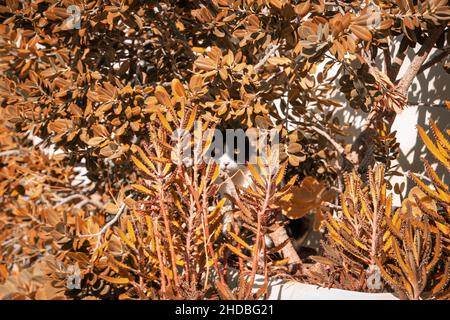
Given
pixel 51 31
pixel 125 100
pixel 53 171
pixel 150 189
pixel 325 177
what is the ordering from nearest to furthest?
pixel 150 189, pixel 125 100, pixel 51 31, pixel 325 177, pixel 53 171

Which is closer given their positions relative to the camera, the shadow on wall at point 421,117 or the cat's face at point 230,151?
the cat's face at point 230,151

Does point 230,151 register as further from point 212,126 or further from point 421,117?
point 421,117

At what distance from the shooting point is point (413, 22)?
1.82 metres

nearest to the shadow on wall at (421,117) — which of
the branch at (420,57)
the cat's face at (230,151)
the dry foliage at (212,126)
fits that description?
the dry foliage at (212,126)

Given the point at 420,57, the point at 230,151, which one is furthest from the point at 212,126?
the point at 420,57

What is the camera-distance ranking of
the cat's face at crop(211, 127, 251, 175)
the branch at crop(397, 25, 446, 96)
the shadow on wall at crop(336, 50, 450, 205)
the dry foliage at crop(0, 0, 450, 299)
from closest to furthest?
1. the dry foliage at crop(0, 0, 450, 299)
2. the branch at crop(397, 25, 446, 96)
3. the cat's face at crop(211, 127, 251, 175)
4. the shadow on wall at crop(336, 50, 450, 205)

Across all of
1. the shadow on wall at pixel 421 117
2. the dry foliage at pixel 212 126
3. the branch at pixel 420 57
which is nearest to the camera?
the dry foliage at pixel 212 126

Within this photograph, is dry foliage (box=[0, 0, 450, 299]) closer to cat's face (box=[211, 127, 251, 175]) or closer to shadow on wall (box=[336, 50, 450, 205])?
cat's face (box=[211, 127, 251, 175])

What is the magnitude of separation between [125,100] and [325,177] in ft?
4.58

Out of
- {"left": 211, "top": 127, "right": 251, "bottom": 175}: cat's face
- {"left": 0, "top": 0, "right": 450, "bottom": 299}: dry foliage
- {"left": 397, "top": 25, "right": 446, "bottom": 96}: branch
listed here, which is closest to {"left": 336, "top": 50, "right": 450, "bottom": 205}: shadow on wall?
{"left": 0, "top": 0, "right": 450, "bottom": 299}: dry foliage

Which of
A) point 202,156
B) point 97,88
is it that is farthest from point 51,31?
point 202,156

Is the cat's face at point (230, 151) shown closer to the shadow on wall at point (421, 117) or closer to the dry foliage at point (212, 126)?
the dry foliage at point (212, 126)
